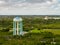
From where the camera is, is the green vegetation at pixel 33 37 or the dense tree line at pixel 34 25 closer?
the green vegetation at pixel 33 37

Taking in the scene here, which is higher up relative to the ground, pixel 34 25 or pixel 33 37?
pixel 33 37

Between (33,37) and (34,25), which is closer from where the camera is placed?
(33,37)

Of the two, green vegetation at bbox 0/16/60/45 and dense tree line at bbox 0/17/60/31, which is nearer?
green vegetation at bbox 0/16/60/45

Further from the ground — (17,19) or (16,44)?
(17,19)

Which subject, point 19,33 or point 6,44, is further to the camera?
point 19,33

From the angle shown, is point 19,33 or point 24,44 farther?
point 19,33

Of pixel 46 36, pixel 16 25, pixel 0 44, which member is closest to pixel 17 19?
pixel 16 25

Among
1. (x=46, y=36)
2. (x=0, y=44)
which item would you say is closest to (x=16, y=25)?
(x=46, y=36)

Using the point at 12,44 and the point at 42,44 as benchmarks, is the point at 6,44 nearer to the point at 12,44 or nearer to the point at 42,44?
the point at 12,44

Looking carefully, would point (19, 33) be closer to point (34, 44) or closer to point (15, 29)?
point (15, 29)
